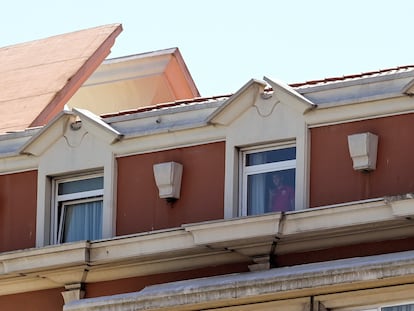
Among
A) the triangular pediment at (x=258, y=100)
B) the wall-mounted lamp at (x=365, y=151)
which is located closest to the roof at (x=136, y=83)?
the triangular pediment at (x=258, y=100)

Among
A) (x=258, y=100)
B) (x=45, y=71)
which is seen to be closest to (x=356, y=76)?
(x=258, y=100)

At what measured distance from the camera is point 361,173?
120 feet

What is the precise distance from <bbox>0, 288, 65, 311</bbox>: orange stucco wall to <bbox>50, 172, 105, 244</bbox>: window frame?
2.68ft

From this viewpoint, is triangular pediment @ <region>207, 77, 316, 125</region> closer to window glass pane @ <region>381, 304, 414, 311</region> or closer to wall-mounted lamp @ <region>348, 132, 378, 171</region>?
wall-mounted lamp @ <region>348, 132, 378, 171</region>

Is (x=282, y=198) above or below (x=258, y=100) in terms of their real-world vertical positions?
below

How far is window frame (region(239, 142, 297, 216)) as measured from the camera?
37.5 meters

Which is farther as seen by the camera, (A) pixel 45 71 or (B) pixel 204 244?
(A) pixel 45 71

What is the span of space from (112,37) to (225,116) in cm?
733

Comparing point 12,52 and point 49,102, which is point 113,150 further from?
point 12,52

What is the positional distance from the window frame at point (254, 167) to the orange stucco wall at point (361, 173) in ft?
1.40

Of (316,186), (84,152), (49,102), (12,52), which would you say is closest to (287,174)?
(316,186)

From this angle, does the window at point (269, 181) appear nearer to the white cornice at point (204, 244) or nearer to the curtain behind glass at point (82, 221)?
the white cornice at point (204, 244)

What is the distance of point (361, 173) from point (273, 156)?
155 cm

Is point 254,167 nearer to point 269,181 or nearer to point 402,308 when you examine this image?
point 269,181
